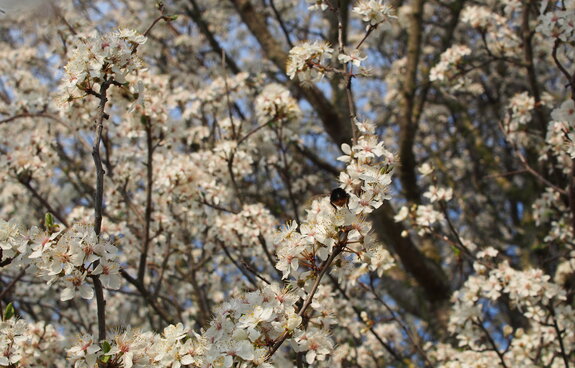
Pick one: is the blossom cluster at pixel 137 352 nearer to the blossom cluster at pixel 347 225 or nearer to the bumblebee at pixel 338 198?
the blossom cluster at pixel 347 225

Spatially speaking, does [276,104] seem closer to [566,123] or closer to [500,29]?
[566,123]

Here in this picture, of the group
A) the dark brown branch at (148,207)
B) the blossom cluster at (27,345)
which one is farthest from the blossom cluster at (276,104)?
the blossom cluster at (27,345)

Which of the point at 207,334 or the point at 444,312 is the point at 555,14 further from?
the point at 444,312

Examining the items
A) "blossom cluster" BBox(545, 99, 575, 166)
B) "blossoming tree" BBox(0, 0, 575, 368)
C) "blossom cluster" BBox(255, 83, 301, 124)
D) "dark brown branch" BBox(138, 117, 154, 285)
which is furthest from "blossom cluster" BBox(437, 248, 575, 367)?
"dark brown branch" BBox(138, 117, 154, 285)

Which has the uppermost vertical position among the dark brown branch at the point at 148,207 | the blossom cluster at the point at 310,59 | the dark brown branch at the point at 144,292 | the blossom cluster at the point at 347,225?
the dark brown branch at the point at 148,207

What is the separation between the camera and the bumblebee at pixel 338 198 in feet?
5.92

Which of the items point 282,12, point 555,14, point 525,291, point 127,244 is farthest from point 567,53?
point 282,12

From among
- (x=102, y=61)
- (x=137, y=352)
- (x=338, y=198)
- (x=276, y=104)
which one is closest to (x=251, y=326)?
(x=137, y=352)

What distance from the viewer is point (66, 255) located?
1.78 metres

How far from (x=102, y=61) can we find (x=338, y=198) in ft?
3.51

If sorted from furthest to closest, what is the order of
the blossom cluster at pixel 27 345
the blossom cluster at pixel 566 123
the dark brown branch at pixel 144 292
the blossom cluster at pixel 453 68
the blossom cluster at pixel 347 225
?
1. the blossom cluster at pixel 453 68
2. the dark brown branch at pixel 144 292
3. the blossom cluster at pixel 566 123
4. the blossom cluster at pixel 27 345
5. the blossom cluster at pixel 347 225

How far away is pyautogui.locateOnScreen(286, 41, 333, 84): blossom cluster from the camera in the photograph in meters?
2.44

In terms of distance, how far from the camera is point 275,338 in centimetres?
182

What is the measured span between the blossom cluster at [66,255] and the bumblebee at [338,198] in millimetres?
793
